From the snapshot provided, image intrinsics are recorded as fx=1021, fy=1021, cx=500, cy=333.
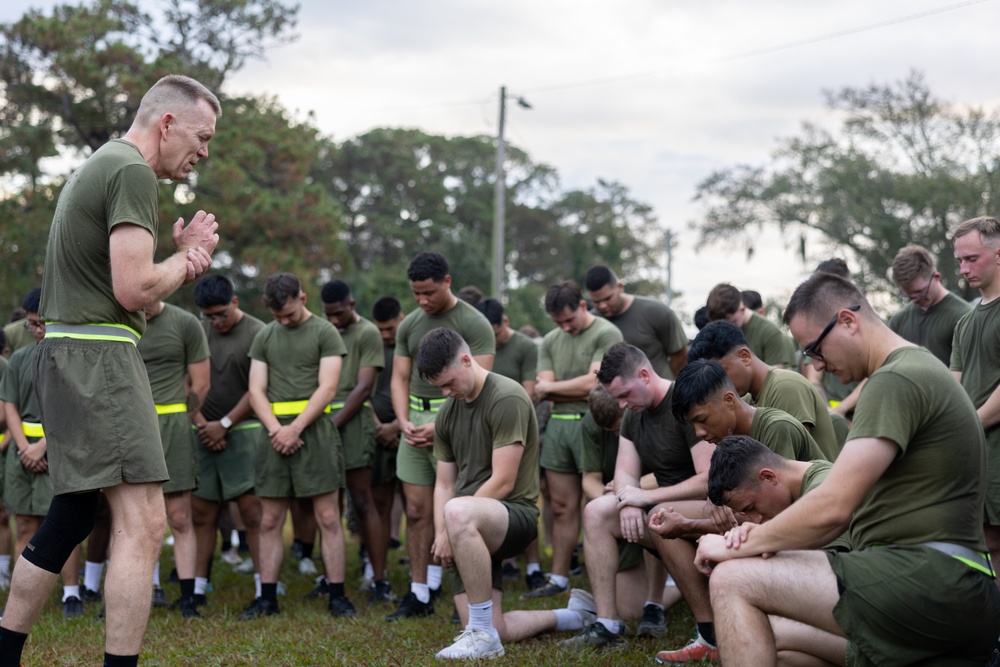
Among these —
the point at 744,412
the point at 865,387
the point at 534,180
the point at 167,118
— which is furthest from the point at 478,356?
the point at 534,180

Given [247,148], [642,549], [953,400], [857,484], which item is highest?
[247,148]

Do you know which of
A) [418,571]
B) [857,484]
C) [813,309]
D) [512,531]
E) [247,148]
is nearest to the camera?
[857,484]

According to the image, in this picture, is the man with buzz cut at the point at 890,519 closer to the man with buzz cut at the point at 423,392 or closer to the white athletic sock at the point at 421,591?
the white athletic sock at the point at 421,591

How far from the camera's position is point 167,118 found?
432cm

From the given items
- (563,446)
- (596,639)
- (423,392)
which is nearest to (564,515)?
(563,446)

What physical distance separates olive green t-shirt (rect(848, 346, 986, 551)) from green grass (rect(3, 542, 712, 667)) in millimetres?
2292

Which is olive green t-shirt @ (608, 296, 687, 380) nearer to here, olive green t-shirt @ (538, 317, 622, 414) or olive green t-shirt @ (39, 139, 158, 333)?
olive green t-shirt @ (538, 317, 622, 414)

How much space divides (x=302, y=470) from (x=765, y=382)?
3.51 m

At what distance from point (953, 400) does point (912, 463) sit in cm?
25

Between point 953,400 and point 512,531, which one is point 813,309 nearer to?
point 953,400

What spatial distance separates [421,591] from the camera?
711cm

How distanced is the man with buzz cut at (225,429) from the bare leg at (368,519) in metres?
0.77

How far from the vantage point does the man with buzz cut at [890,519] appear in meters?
3.41

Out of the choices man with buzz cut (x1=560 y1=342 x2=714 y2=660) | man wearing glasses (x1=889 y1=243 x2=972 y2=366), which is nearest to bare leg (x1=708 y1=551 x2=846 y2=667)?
man with buzz cut (x1=560 y1=342 x2=714 y2=660)
